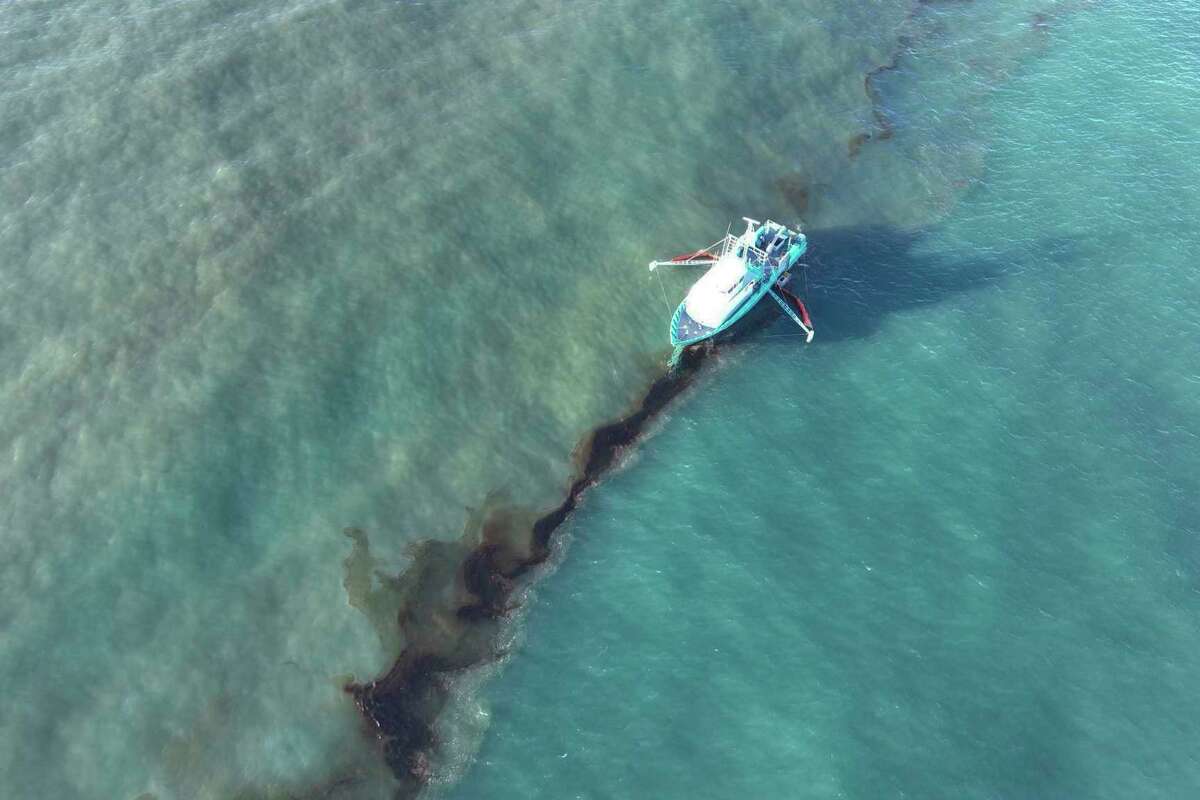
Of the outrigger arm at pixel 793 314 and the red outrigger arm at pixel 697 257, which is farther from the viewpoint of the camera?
the red outrigger arm at pixel 697 257

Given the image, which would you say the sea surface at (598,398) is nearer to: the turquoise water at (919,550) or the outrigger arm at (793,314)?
the turquoise water at (919,550)

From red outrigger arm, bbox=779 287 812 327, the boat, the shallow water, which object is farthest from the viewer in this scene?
red outrigger arm, bbox=779 287 812 327

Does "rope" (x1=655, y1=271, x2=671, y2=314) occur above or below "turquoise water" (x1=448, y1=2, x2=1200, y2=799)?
above

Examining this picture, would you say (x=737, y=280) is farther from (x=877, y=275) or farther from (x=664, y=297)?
(x=877, y=275)

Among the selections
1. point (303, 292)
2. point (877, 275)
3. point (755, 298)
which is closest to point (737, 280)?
point (755, 298)

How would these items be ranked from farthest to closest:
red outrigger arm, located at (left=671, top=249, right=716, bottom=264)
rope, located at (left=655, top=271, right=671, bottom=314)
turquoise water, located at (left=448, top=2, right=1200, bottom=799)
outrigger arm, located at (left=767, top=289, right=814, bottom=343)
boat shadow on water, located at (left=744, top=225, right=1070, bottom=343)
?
red outrigger arm, located at (left=671, top=249, right=716, bottom=264)
boat shadow on water, located at (left=744, top=225, right=1070, bottom=343)
rope, located at (left=655, top=271, right=671, bottom=314)
outrigger arm, located at (left=767, top=289, right=814, bottom=343)
turquoise water, located at (left=448, top=2, right=1200, bottom=799)

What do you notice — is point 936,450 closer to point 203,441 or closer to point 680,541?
point 680,541

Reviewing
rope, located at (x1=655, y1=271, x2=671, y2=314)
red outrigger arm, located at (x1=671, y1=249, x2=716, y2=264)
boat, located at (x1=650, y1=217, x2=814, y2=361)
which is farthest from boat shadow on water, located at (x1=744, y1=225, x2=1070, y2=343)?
rope, located at (x1=655, y1=271, x2=671, y2=314)

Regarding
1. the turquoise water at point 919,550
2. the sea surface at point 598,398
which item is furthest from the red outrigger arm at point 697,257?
the turquoise water at point 919,550

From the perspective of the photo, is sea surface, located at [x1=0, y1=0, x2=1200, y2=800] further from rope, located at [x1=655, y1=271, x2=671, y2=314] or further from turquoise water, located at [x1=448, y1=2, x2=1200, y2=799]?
rope, located at [x1=655, y1=271, x2=671, y2=314]
